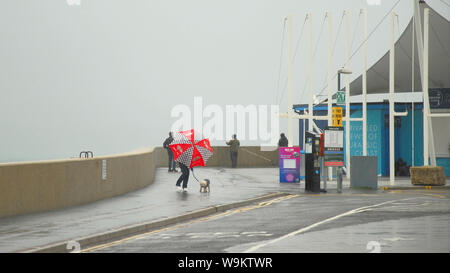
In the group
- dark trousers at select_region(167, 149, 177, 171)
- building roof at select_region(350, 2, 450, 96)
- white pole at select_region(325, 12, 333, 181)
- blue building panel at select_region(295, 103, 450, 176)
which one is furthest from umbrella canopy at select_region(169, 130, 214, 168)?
building roof at select_region(350, 2, 450, 96)

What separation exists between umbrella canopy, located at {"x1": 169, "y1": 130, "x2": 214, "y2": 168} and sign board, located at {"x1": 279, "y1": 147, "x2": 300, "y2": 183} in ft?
20.0

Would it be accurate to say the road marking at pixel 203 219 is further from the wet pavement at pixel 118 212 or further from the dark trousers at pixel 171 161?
the dark trousers at pixel 171 161

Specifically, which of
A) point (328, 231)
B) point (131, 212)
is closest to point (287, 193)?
point (131, 212)

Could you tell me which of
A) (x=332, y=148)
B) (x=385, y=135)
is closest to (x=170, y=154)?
(x=385, y=135)

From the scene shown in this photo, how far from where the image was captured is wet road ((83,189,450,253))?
10625 mm

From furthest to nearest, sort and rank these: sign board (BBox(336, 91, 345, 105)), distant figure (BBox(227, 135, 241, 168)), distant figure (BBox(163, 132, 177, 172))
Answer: distant figure (BBox(227, 135, 241, 168)), distant figure (BBox(163, 132, 177, 172)), sign board (BBox(336, 91, 345, 105))

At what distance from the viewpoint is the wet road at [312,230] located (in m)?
10.6

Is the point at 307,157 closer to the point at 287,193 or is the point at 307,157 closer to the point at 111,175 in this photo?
the point at 287,193

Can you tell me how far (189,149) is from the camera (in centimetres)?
2073

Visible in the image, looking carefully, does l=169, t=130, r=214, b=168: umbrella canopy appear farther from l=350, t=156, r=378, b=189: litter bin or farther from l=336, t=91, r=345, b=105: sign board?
l=336, t=91, r=345, b=105: sign board

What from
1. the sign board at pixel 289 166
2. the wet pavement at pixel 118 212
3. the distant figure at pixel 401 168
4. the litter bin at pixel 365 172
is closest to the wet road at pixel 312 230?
the wet pavement at pixel 118 212

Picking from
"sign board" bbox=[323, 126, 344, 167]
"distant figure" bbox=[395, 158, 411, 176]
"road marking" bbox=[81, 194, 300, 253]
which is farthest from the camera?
"distant figure" bbox=[395, 158, 411, 176]

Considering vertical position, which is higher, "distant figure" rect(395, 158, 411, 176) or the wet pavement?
"distant figure" rect(395, 158, 411, 176)

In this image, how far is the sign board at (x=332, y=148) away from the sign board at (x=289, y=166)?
2.86 meters
